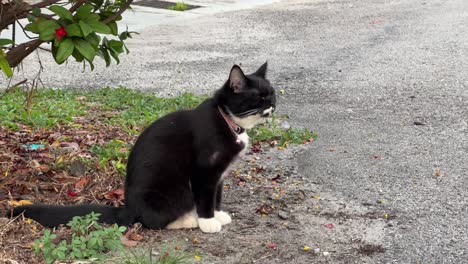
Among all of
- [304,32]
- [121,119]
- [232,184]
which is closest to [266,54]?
[304,32]

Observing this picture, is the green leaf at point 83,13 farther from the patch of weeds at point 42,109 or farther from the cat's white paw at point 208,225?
the patch of weeds at point 42,109

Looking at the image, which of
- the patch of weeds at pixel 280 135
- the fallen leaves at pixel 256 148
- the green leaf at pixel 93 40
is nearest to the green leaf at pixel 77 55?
the green leaf at pixel 93 40

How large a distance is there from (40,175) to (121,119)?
1593mm

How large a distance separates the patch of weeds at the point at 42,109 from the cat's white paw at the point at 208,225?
7.05 ft

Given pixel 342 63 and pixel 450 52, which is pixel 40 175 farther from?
pixel 450 52

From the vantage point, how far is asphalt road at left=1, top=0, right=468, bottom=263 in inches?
176

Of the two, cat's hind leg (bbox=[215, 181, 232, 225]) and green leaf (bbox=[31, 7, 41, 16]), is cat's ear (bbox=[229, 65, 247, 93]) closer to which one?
cat's hind leg (bbox=[215, 181, 232, 225])

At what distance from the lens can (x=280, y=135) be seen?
5832mm

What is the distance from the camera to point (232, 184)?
4.81 metres

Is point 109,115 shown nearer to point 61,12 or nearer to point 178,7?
point 61,12

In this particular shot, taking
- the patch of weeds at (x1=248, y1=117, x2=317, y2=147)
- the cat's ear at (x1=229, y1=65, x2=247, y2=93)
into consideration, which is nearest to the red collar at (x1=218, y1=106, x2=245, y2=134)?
the cat's ear at (x1=229, y1=65, x2=247, y2=93)

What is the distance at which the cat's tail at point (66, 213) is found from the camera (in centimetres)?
378

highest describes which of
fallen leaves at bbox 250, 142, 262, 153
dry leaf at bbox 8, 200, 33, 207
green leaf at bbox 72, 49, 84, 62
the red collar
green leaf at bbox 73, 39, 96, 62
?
green leaf at bbox 73, 39, 96, 62

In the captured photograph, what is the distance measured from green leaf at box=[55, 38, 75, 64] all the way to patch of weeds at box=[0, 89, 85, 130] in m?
2.16
